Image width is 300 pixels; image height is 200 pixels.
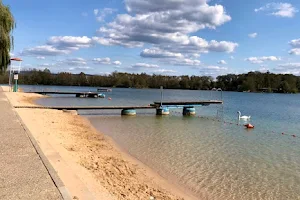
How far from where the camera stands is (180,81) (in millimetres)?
183500

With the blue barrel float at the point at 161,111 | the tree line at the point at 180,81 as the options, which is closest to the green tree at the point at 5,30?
the blue barrel float at the point at 161,111

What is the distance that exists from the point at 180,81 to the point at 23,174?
17910 centimetres

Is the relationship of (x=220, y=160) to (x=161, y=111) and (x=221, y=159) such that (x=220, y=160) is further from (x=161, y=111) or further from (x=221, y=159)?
(x=161, y=111)

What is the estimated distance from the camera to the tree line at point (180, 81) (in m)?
167

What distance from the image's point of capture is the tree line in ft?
547

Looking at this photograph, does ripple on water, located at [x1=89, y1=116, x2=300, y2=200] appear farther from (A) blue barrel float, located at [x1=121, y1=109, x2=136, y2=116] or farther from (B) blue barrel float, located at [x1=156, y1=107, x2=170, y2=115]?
(B) blue barrel float, located at [x1=156, y1=107, x2=170, y2=115]

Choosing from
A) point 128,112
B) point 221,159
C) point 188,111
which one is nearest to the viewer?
point 221,159

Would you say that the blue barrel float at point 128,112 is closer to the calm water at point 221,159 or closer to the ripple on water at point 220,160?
the calm water at point 221,159

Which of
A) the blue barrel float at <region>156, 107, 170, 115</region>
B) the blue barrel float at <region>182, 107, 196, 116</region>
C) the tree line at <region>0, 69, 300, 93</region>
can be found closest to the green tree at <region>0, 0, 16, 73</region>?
the blue barrel float at <region>156, 107, 170, 115</region>

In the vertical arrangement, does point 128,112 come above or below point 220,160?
above

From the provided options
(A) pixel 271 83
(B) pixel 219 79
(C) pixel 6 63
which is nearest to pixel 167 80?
(B) pixel 219 79

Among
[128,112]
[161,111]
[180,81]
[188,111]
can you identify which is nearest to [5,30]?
[128,112]

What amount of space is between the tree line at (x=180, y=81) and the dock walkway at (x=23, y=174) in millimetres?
159720

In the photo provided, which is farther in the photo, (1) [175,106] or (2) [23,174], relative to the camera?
(1) [175,106]
